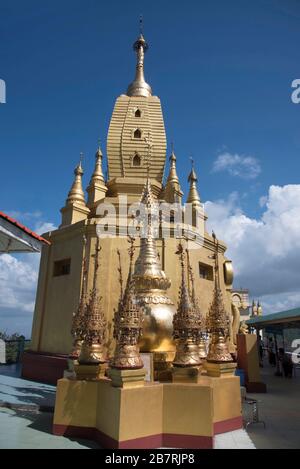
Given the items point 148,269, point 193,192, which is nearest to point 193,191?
point 193,192

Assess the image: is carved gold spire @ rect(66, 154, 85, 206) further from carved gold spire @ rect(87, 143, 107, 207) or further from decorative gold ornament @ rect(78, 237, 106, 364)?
decorative gold ornament @ rect(78, 237, 106, 364)

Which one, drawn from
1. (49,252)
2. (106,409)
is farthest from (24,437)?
(49,252)

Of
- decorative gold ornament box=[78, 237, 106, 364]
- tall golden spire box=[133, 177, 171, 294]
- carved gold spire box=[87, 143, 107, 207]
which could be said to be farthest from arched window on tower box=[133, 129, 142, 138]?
decorative gold ornament box=[78, 237, 106, 364]

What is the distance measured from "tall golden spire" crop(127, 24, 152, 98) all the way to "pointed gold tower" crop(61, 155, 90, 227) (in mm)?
8650

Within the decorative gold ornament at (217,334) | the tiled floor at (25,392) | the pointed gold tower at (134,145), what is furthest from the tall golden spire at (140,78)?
the tiled floor at (25,392)

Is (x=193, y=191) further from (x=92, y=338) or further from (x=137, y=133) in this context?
(x=92, y=338)

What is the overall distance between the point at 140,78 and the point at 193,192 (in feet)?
32.3

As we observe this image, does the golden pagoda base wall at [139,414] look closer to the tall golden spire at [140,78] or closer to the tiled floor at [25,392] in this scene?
the tiled floor at [25,392]

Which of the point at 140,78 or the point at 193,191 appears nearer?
the point at 193,191

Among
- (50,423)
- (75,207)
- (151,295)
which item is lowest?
(50,423)

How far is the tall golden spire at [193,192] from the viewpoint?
1985cm

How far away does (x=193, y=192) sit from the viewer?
20297mm

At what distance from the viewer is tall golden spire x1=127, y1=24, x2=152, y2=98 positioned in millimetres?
22891

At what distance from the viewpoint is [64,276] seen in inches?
576
